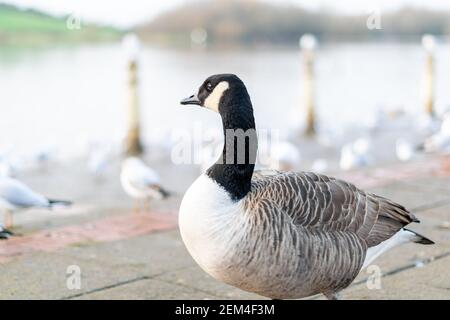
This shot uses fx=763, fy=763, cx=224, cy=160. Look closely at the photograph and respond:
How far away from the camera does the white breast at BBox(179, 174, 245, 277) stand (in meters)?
4.14

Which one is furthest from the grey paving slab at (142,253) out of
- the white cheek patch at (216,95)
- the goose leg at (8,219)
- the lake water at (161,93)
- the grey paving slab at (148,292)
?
the lake water at (161,93)

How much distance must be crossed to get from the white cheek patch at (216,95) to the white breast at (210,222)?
0.47 meters

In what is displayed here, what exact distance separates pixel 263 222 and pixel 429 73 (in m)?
18.7

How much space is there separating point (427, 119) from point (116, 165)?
8659 millimetres

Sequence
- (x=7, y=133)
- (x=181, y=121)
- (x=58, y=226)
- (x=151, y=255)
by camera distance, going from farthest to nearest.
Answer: (x=181, y=121), (x=7, y=133), (x=58, y=226), (x=151, y=255)

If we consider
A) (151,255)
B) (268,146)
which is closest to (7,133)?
(268,146)

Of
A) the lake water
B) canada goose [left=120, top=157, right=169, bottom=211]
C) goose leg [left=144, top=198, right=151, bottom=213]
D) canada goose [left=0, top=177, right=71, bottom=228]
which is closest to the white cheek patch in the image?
canada goose [left=0, top=177, right=71, bottom=228]

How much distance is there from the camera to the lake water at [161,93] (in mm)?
24344

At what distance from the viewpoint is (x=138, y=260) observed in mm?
6078

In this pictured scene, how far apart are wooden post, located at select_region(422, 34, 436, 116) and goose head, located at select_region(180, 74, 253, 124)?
1757cm

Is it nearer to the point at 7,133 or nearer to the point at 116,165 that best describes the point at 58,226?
the point at 116,165

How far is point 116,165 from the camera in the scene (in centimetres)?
1567

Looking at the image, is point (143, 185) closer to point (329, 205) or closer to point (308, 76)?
point (329, 205)

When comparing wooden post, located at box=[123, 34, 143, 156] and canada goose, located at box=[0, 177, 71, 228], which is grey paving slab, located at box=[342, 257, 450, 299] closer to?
canada goose, located at box=[0, 177, 71, 228]
